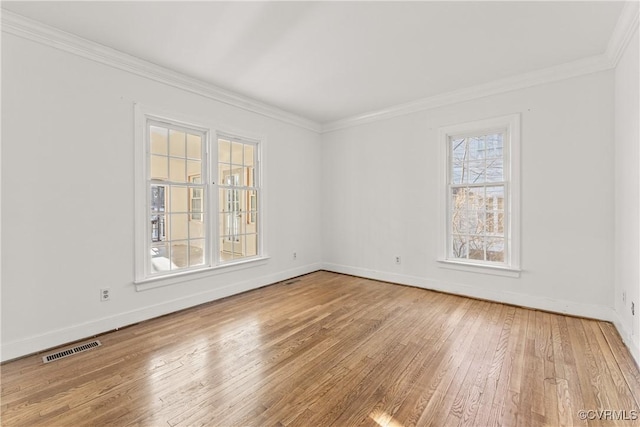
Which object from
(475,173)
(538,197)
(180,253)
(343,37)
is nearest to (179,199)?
(180,253)

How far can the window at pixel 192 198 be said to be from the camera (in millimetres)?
3283

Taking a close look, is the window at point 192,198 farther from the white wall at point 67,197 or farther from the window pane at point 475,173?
the window pane at point 475,173

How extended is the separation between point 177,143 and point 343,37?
2342 mm

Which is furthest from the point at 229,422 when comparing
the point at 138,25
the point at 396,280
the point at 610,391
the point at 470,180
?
the point at 470,180

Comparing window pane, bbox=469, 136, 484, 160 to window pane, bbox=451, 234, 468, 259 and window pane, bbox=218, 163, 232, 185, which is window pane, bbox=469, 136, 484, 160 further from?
window pane, bbox=218, 163, 232, 185

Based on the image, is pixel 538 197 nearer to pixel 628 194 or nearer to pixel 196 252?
pixel 628 194

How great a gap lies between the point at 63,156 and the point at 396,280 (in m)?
4.44

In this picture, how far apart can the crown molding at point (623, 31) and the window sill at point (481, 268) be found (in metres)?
2.45

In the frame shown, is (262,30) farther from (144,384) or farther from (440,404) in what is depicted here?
(440,404)

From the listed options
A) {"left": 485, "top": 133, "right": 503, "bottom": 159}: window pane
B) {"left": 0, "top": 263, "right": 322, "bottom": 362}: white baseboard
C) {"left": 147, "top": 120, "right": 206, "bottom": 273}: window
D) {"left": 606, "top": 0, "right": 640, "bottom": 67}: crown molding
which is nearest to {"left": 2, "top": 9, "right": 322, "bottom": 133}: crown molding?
{"left": 147, "top": 120, "right": 206, "bottom": 273}: window

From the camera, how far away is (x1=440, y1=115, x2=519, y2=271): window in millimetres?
3711

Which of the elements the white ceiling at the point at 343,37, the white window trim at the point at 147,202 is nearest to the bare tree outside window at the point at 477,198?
the white ceiling at the point at 343,37

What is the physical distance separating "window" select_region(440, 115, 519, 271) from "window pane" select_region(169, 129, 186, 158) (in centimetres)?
357

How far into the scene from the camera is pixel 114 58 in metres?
2.96
